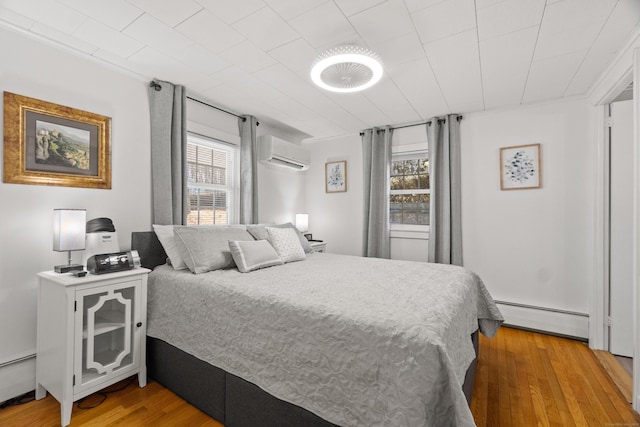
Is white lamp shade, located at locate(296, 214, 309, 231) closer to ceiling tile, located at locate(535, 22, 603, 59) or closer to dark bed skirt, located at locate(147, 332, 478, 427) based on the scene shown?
dark bed skirt, located at locate(147, 332, 478, 427)

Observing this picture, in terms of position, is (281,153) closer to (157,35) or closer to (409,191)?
(409,191)

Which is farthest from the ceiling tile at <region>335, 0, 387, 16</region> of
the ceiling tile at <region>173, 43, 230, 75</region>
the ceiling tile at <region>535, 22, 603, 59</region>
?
the ceiling tile at <region>535, 22, 603, 59</region>

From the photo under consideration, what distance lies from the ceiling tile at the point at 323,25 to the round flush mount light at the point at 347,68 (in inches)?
4.0

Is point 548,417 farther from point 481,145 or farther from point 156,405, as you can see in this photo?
point 481,145

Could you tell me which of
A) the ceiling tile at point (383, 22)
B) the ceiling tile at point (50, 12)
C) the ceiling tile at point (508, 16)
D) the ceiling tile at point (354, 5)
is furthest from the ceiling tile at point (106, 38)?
the ceiling tile at point (508, 16)

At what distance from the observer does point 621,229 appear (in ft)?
8.39

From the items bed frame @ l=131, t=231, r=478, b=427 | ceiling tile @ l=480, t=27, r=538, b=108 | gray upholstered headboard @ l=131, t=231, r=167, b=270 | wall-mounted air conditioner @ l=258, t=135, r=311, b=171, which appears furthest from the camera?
wall-mounted air conditioner @ l=258, t=135, r=311, b=171

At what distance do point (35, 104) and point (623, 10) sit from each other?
3.72m

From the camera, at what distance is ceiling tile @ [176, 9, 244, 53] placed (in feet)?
5.90

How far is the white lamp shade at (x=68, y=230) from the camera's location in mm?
1788

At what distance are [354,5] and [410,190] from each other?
2695 mm

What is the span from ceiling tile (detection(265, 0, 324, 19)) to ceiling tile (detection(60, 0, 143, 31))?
814 millimetres

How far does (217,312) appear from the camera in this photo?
5.54 feet

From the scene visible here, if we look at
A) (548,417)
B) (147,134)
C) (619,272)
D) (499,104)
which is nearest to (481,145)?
(499,104)
